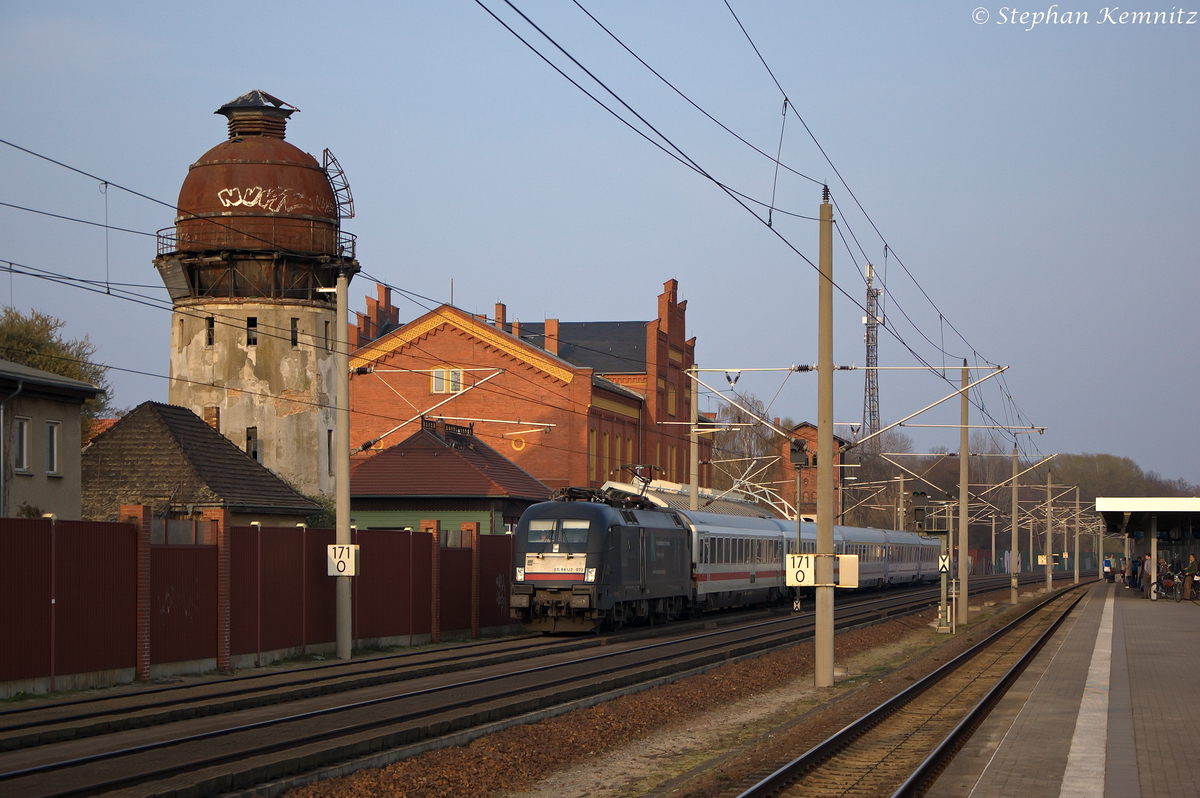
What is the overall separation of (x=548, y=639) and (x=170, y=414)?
51.0ft

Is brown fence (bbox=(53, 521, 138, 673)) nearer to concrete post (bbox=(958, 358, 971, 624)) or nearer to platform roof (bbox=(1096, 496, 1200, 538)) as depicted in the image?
concrete post (bbox=(958, 358, 971, 624))

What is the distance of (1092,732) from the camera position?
1400 centimetres

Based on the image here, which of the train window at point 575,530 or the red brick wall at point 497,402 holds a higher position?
the red brick wall at point 497,402

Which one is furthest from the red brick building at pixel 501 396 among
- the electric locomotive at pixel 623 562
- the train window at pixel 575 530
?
the train window at pixel 575 530

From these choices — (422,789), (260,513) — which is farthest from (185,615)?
(260,513)

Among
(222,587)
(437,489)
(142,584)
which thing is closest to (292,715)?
(142,584)

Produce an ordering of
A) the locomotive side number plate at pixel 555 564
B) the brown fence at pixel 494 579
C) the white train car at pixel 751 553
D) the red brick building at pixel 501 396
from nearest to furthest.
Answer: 1. the locomotive side number plate at pixel 555 564
2. the brown fence at pixel 494 579
3. the white train car at pixel 751 553
4. the red brick building at pixel 501 396

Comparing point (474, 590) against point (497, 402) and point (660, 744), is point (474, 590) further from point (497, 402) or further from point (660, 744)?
point (497, 402)

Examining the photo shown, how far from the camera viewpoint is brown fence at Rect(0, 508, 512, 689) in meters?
17.2

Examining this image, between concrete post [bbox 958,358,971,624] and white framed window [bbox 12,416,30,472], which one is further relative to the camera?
concrete post [bbox 958,358,971,624]

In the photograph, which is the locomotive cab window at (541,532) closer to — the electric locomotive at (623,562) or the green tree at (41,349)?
the electric locomotive at (623,562)

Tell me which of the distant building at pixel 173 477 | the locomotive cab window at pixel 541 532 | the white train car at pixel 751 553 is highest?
the distant building at pixel 173 477

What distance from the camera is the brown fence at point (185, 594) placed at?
1716 centimetres

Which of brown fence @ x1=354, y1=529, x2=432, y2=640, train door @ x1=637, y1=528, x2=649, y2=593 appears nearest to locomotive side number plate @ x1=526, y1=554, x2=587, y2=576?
brown fence @ x1=354, y1=529, x2=432, y2=640
